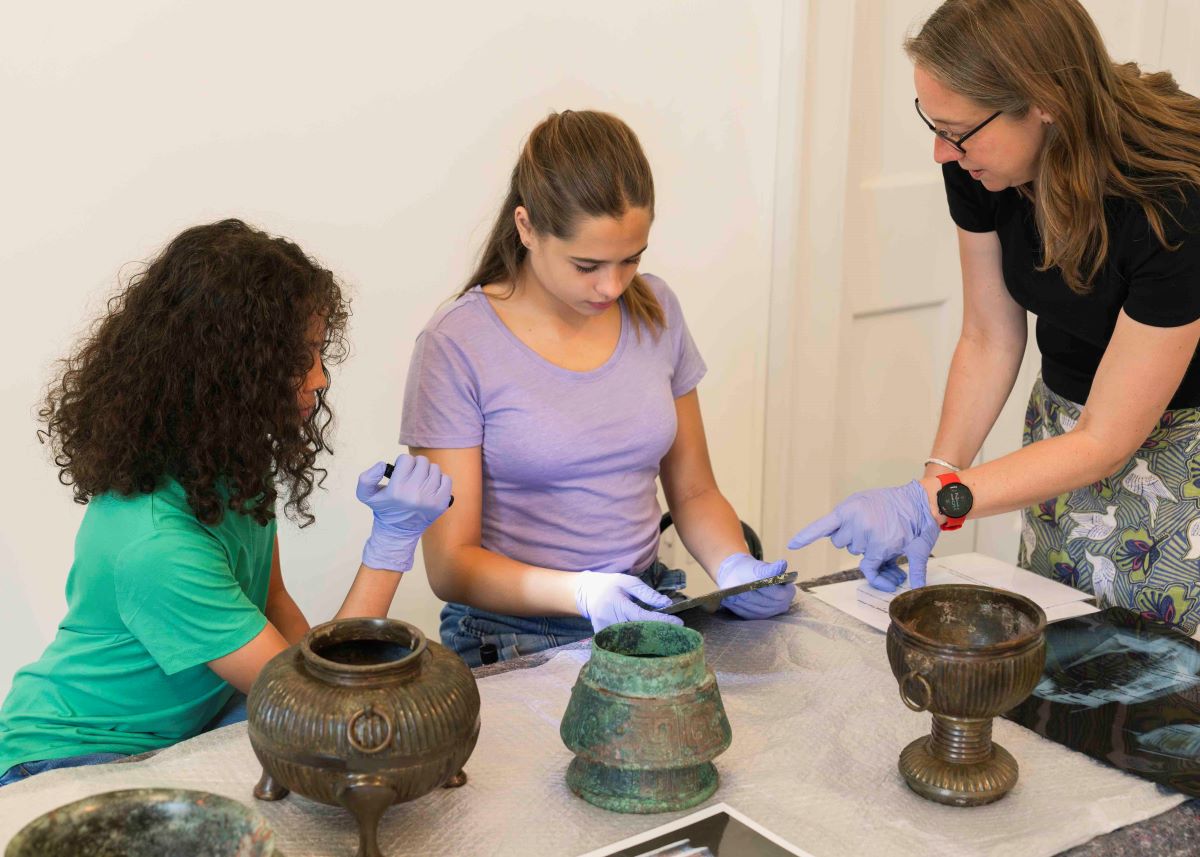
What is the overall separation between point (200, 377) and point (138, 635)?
279 mm

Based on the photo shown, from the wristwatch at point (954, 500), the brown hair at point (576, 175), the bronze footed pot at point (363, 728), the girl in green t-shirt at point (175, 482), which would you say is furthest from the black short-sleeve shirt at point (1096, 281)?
the bronze footed pot at point (363, 728)

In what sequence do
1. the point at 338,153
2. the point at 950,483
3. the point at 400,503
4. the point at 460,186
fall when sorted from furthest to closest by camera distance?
the point at 460,186
the point at 338,153
the point at 950,483
the point at 400,503

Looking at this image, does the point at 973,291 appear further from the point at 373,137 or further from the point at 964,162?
the point at 373,137

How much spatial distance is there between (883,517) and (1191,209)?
51cm

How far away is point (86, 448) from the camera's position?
1.33m

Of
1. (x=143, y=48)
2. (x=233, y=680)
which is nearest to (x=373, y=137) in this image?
(x=143, y=48)

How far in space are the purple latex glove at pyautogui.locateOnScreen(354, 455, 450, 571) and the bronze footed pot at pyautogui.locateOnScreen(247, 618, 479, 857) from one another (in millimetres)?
406

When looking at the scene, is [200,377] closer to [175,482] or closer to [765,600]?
[175,482]

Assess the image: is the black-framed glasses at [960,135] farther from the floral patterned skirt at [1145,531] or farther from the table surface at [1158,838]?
the table surface at [1158,838]

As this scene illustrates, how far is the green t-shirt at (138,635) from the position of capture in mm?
1287

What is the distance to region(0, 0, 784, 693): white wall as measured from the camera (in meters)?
1.86

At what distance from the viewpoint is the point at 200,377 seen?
1.31 meters

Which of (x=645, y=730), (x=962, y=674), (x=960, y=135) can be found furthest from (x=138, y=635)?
(x=960, y=135)

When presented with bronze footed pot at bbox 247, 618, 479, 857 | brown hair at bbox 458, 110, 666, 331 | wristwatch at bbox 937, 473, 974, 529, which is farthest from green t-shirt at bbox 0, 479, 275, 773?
wristwatch at bbox 937, 473, 974, 529
